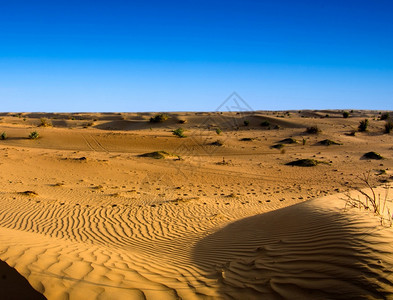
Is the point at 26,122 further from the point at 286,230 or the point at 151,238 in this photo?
the point at 286,230

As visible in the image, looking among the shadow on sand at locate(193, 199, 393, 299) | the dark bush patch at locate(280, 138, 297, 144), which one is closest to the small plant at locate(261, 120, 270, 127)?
the dark bush patch at locate(280, 138, 297, 144)

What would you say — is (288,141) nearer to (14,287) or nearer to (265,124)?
(265,124)

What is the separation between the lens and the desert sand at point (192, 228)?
342 cm

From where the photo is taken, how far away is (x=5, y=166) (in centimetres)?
1648

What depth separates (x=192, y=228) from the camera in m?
8.07

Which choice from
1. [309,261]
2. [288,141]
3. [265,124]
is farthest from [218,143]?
[309,261]

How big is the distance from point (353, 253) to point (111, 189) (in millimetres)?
11255

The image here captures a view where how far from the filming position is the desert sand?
11.2 ft

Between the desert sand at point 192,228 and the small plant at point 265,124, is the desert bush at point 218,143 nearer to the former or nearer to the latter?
the desert sand at point 192,228

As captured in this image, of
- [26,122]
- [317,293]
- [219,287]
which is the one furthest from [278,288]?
[26,122]

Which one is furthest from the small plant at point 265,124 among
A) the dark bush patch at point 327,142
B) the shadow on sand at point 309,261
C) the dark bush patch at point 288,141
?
Result: the shadow on sand at point 309,261

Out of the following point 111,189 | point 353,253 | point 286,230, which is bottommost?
point 111,189

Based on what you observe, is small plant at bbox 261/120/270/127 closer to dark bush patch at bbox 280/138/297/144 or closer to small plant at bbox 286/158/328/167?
dark bush patch at bbox 280/138/297/144

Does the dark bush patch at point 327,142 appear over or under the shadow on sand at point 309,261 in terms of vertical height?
over
